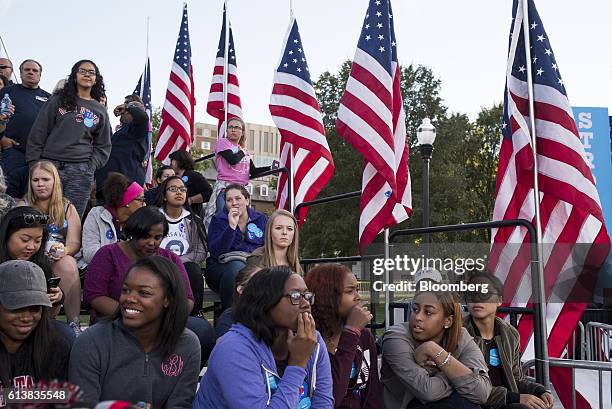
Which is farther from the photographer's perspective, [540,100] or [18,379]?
[540,100]

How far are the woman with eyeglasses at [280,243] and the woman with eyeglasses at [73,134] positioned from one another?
6.83 ft

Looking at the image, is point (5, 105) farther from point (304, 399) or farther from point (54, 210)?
point (304, 399)

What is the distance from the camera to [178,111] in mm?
11430

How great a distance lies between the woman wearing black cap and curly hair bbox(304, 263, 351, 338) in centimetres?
151

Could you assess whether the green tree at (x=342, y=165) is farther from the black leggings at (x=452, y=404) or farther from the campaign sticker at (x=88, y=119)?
the black leggings at (x=452, y=404)

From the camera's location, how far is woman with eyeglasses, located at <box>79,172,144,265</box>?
234 inches

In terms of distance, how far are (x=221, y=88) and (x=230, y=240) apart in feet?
19.2

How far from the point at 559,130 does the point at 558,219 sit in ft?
2.43

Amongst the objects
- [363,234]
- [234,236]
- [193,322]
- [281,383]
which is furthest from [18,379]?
[363,234]

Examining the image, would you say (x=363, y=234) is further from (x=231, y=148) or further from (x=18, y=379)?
(x=18, y=379)

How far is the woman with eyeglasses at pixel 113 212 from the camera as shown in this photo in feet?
19.5

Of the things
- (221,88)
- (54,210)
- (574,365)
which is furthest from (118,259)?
(221,88)

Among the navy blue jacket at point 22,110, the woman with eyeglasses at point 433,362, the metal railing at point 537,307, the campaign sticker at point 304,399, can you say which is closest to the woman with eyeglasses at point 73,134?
the navy blue jacket at point 22,110

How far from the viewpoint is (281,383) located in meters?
3.29
